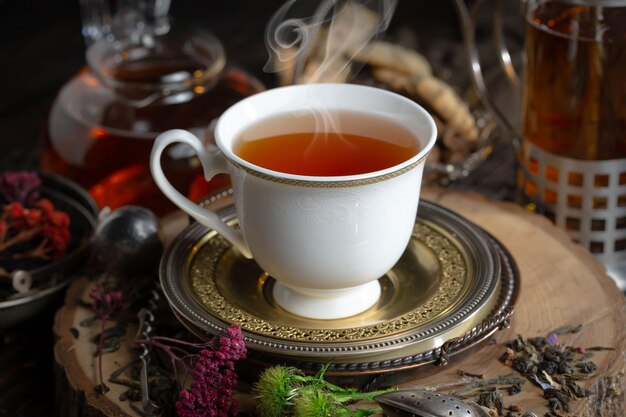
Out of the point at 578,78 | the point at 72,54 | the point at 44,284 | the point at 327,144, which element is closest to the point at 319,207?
the point at 327,144

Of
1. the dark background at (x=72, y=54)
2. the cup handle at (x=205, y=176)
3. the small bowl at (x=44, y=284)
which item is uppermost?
the cup handle at (x=205, y=176)

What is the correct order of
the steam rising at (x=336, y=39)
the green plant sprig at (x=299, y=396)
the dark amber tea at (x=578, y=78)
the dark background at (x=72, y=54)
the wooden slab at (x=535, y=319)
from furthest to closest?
the dark background at (x=72, y=54) → the steam rising at (x=336, y=39) → the dark amber tea at (x=578, y=78) → the wooden slab at (x=535, y=319) → the green plant sprig at (x=299, y=396)

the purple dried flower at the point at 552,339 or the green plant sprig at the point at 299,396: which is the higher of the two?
the green plant sprig at the point at 299,396

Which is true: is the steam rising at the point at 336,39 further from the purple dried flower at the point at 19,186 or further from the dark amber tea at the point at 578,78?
the purple dried flower at the point at 19,186

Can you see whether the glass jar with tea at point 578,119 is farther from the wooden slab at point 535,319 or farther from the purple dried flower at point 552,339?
the purple dried flower at point 552,339

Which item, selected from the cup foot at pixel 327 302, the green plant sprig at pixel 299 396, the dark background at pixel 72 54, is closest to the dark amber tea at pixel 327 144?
the cup foot at pixel 327 302

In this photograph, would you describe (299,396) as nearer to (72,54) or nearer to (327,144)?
(327,144)

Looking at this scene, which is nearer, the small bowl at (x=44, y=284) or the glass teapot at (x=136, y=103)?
the small bowl at (x=44, y=284)

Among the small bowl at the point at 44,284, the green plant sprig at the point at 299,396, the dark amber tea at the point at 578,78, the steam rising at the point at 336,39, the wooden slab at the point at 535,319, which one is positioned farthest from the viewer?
the steam rising at the point at 336,39
